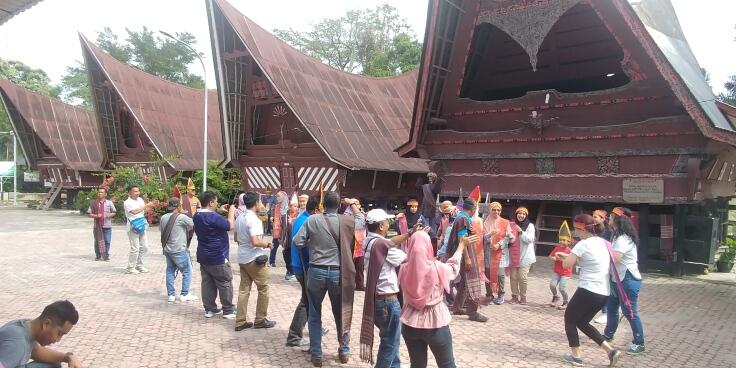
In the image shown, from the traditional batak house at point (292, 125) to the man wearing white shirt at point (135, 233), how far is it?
8234 millimetres

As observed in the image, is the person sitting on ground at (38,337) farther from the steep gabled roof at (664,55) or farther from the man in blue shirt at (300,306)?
the steep gabled roof at (664,55)

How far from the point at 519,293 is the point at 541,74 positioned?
8785 millimetres

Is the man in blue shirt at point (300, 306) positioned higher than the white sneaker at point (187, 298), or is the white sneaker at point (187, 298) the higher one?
the man in blue shirt at point (300, 306)

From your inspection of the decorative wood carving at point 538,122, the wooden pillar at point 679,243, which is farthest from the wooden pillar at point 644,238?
the decorative wood carving at point 538,122

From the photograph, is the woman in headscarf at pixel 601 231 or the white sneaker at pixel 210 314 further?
the white sneaker at pixel 210 314

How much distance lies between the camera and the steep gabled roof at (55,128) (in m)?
31.3

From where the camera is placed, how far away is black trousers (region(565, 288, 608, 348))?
5379 millimetres

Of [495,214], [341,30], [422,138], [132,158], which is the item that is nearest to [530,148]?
[422,138]

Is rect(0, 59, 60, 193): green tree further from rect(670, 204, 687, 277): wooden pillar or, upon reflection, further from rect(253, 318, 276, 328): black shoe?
rect(670, 204, 687, 277): wooden pillar

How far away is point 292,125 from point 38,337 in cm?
1717

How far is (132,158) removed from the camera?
27625mm

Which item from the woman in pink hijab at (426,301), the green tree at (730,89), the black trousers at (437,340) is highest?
the green tree at (730,89)

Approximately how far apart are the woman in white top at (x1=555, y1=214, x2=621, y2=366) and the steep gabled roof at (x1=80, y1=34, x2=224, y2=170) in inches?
880

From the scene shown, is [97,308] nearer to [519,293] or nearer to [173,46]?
[519,293]
